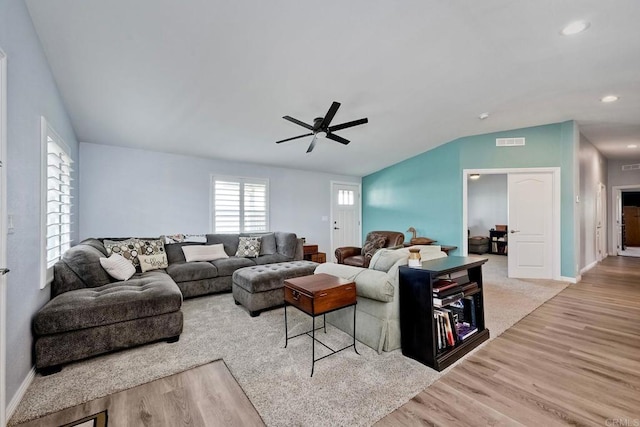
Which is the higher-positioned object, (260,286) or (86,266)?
(86,266)

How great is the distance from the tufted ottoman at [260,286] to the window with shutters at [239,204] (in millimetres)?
2163

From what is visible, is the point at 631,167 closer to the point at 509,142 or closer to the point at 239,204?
the point at 509,142

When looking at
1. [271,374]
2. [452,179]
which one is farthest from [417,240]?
[271,374]

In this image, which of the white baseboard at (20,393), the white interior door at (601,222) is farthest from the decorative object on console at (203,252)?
the white interior door at (601,222)

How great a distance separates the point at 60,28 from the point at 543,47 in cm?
455

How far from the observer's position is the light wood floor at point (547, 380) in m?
1.70

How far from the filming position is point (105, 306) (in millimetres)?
2410

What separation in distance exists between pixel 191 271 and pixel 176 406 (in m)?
2.47

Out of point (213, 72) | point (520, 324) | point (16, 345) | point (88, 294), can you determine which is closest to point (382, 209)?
point (520, 324)

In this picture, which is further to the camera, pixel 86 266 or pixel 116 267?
pixel 116 267

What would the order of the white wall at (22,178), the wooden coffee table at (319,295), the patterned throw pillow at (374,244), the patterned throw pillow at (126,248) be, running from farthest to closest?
the patterned throw pillow at (374,244)
the patterned throw pillow at (126,248)
the wooden coffee table at (319,295)
the white wall at (22,178)

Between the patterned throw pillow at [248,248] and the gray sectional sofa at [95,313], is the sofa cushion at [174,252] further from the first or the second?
the gray sectional sofa at [95,313]

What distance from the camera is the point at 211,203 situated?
551cm

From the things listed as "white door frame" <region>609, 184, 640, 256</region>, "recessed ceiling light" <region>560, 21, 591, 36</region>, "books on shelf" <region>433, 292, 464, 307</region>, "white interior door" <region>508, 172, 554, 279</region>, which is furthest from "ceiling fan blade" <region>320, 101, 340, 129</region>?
"white door frame" <region>609, 184, 640, 256</region>
